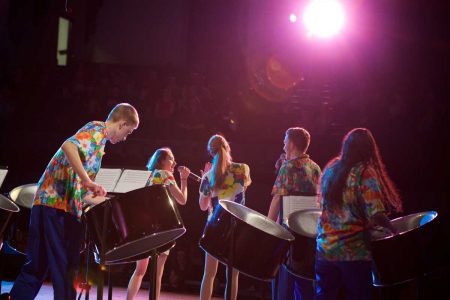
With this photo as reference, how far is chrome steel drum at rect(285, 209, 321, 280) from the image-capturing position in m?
2.87

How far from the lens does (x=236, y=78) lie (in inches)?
269

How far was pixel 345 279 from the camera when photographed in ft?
8.10

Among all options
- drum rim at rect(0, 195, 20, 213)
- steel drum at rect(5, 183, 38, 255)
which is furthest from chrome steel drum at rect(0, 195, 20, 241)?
steel drum at rect(5, 183, 38, 255)

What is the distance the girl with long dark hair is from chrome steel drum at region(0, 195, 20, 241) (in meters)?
1.61

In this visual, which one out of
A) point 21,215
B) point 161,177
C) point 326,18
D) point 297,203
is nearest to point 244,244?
point 297,203

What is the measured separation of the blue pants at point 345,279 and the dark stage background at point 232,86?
2.37 m

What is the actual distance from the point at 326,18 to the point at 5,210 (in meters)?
5.06

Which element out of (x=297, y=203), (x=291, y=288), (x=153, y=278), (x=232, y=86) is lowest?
(x=291, y=288)

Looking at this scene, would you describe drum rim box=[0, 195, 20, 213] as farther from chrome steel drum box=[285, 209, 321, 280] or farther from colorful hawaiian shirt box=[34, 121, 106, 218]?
chrome steel drum box=[285, 209, 321, 280]

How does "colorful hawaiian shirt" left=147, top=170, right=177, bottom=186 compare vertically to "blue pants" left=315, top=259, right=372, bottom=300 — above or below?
above

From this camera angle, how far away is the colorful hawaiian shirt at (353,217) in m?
2.44

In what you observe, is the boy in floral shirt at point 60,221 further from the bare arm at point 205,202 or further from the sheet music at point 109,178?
the bare arm at point 205,202

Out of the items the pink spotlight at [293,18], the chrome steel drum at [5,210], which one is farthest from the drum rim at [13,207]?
the pink spotlight at [293,18]

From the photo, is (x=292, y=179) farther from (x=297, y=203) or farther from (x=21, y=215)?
(x=21, y=215)
